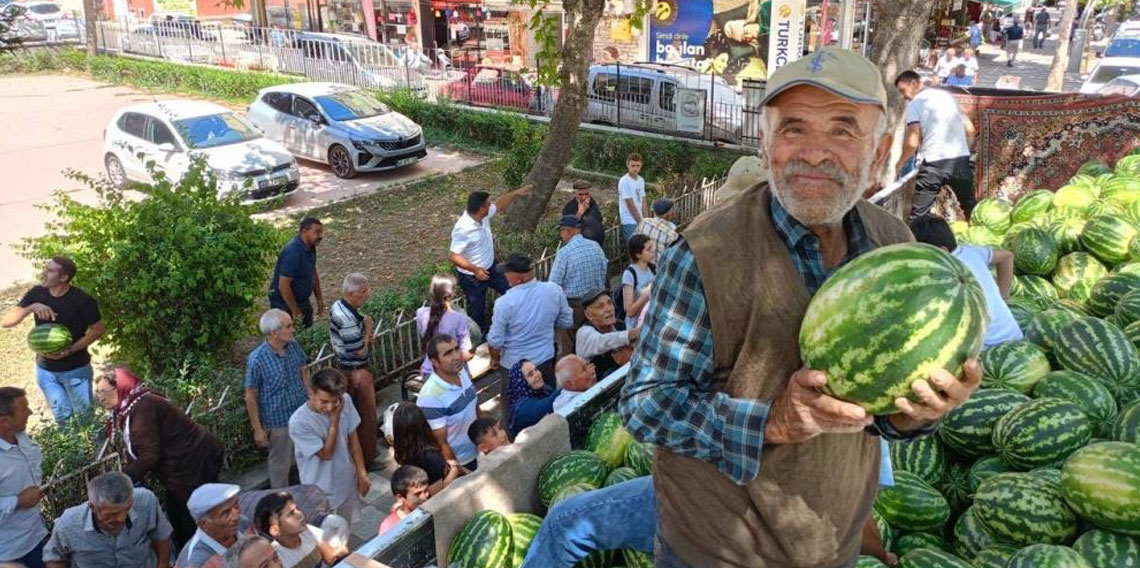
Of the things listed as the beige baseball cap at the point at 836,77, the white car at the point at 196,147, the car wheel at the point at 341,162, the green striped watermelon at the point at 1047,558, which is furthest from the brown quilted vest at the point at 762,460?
the car wheel at the point at 341,162

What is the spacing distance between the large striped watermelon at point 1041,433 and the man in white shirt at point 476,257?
5.86m

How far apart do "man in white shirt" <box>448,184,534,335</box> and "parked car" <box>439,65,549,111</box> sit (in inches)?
507

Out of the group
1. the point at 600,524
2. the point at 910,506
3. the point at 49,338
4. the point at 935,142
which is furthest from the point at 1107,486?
the point at 49,338

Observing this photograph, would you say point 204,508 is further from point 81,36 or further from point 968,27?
point 81,36

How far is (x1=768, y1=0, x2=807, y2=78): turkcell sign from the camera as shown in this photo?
23422mm

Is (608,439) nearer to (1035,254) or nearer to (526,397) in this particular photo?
(526,397)

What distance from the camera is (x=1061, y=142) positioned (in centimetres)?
1010

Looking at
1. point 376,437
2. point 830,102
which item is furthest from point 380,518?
point 830,102

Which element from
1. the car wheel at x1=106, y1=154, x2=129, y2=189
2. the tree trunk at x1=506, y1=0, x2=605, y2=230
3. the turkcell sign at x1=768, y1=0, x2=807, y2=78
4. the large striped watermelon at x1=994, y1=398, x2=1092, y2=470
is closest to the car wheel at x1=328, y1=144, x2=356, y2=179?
the car wheel at x1=106, y1=154, x2=129, y2=189

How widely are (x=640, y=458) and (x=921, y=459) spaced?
1.43 m

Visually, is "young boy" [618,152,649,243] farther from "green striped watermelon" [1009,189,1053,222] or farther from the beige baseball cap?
the beige baseball cap

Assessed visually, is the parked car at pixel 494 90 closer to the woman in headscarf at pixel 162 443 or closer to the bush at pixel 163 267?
the bush at pixel 163 267

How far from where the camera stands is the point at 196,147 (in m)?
15.1

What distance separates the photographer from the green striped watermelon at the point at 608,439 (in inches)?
170
